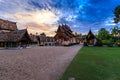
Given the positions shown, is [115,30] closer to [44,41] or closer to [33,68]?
[44,41]

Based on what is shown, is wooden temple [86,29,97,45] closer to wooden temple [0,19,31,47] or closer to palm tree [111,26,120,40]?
palm tree [111,26,120,40]

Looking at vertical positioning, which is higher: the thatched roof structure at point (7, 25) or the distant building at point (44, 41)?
the thatched roof structure at point (7, 25)

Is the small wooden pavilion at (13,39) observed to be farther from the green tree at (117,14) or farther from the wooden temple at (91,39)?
the green tree at (117,14)

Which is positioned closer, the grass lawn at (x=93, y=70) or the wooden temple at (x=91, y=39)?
the grass lawn at (x=93, y=70)

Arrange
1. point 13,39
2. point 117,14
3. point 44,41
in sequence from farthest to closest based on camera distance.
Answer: point 44,41, point 117,14, point 13,39

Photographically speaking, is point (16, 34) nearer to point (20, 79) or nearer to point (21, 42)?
point (21, 42)

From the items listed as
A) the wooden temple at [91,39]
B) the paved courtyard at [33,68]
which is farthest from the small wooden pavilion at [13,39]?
the paved courtyard at [33,68]

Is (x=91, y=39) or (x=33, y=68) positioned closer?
(x=33, y=68)

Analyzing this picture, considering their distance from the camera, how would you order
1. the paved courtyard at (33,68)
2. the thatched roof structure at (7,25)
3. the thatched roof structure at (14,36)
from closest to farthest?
the paved courtyard at (33,68) → the thatched roof structure at (14,36) → the thatched roof structure at (7,25)

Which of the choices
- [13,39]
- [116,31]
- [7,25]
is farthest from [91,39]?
[7,25]

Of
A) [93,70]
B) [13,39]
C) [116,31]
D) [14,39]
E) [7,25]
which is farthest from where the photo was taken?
[116,31]

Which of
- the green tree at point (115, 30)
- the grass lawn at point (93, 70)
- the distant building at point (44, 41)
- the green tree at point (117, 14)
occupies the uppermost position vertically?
the green tree at point (117, 14)

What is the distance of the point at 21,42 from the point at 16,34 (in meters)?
2.34

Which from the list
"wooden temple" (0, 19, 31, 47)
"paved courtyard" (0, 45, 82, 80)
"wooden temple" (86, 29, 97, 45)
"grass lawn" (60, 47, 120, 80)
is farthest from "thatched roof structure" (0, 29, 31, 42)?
"grass lawn" (60, 47, 120, 80)
